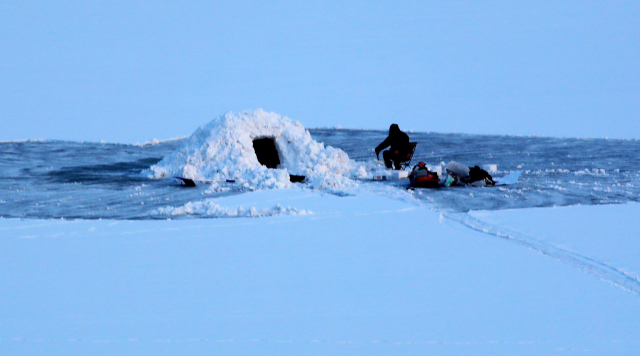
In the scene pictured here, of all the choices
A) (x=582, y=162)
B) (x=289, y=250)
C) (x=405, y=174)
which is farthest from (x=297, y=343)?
(x=582, y=162)

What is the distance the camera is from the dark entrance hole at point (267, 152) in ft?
44.5

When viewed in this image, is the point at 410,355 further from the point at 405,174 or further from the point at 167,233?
the point at 405,174

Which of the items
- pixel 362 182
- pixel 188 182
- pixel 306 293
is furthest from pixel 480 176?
pixel 306 293

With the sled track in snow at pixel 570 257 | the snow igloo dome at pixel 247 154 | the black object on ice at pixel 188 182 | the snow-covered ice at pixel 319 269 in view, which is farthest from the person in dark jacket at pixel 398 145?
the sled track in snow at pixel 570 257

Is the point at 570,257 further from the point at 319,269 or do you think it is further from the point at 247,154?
the point at 247,154

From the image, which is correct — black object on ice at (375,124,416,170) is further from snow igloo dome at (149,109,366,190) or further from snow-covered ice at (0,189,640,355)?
snow-covered ice at (0,189,640,355)

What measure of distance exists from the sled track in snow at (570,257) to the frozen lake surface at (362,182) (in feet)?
3.90

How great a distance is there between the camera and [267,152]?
14.1 meters

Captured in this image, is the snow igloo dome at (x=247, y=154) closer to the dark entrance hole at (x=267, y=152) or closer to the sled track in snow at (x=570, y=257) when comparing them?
the dark entrance hole at (x=267, y=152)

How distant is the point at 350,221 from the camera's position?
698cm

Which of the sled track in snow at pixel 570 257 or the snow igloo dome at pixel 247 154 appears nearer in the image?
the sled track in snow at pixel 570 257

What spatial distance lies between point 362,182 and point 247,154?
2486 millimetres

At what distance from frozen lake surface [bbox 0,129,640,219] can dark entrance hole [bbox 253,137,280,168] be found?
8.65ft

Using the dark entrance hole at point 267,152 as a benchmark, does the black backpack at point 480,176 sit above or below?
below
